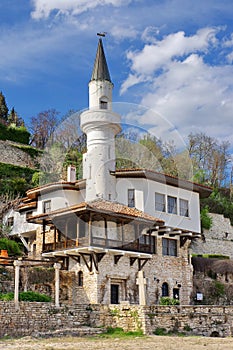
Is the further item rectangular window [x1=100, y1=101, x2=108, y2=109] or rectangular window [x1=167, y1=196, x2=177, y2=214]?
rectangular window [x1=100, y1=101, x2=108, y2=109]

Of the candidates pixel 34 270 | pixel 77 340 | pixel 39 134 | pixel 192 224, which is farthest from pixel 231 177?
pixel 77 340

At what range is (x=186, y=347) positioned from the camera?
64.0ft

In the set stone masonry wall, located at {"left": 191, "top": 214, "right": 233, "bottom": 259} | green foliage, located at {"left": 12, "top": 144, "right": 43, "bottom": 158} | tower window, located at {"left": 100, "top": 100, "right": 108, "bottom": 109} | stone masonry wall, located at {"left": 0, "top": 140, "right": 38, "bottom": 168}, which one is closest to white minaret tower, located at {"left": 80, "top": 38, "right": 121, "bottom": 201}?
tower window, located at {"left": 100, "top": 100, "right": 108, "bottom": 109}

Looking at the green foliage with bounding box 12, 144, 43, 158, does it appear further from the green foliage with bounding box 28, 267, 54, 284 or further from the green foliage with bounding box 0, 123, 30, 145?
the green foliage with bounding box 28, 267, 54, 284

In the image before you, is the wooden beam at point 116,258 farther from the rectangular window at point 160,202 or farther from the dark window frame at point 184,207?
the dark window frame at point 184,207

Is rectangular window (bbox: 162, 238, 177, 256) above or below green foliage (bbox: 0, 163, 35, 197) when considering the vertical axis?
below

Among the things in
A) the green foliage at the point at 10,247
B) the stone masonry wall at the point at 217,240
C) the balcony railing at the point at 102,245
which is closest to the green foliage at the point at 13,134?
the stone masonry wall at the point at 217,240

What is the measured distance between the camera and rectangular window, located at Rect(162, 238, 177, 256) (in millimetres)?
33500

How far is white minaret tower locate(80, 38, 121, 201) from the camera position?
106ft

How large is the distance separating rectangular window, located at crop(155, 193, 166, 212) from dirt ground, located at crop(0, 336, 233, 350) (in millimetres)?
11324

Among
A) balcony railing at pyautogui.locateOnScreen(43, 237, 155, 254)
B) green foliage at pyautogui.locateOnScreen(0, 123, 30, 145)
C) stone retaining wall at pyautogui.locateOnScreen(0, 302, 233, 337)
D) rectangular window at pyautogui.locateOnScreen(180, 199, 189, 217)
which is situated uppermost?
green foliage at pyautogui.locateOnScreen(0, 123, 30, 145)

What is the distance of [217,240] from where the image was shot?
43.8 metres

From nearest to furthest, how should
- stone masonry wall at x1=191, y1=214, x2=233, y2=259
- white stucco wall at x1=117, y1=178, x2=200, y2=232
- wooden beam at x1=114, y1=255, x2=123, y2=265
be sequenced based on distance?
wooden beam at x1=114, y1=255, x2=123, y2=265 < white stucco wall at x1=117, y1=178, x2=200, y2=232 < stone masonry wall at x1=191, y1=214, x2=233, y2=259

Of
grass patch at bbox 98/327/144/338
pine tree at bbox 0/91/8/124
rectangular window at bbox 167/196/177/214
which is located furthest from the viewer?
pine tree at bbox 0/91/8/124
